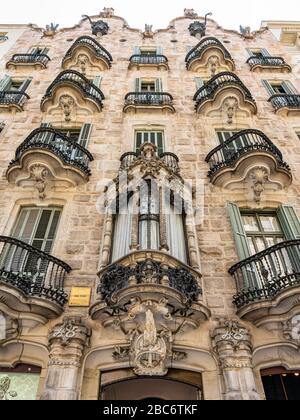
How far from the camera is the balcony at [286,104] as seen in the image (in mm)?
12969

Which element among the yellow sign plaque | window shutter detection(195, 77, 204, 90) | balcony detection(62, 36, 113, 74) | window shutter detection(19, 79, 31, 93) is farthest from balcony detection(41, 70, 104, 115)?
the yellow sign plaque

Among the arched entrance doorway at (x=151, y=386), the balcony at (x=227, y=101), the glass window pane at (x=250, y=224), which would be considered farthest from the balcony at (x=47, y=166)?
the balcony at (x=227, y=101)

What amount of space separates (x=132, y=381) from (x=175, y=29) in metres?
21.7

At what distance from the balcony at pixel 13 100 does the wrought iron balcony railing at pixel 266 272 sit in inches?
441

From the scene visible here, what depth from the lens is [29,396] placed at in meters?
5.96

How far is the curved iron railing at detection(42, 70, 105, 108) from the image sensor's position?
12688 mm

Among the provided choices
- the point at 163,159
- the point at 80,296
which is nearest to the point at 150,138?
the point at 163,159

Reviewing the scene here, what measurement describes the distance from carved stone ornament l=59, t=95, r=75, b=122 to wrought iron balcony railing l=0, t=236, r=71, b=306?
6.99 metres

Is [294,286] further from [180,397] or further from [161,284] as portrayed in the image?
[180,397]

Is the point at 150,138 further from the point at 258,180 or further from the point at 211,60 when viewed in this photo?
the point at 211,60

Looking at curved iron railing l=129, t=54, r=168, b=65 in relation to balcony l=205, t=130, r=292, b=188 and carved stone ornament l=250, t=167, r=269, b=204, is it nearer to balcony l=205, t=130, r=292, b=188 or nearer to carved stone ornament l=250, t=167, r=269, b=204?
balcony l=205, t=130, r=292, b=188

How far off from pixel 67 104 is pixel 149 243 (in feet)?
27.2

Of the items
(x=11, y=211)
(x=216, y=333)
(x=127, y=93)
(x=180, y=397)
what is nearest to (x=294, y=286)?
(x=216, y=333)

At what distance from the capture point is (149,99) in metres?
13.2
